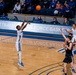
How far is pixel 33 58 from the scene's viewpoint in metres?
11.5

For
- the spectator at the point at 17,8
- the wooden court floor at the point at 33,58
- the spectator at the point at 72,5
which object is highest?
the spectator at the point at 72,5

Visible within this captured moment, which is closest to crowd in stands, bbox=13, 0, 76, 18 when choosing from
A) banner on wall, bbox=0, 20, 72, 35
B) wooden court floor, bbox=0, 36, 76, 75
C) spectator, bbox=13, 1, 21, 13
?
spectator, bbox=13, 1, 21, 13

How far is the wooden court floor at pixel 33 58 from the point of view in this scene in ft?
31.2

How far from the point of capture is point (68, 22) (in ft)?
57.9

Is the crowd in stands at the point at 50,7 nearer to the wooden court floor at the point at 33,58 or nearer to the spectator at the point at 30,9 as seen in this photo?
the spectator at the point at 30,9

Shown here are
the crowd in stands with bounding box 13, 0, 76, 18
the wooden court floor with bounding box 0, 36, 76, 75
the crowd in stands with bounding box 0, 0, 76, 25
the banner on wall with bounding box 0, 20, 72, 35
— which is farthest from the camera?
the crowd in stands with bounding box 13, 0, 76, 18

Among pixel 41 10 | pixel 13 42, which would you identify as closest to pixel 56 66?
pixel 13 42

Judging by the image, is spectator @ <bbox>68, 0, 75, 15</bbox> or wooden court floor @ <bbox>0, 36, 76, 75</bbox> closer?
wooden court floor @ <bbox>0, 36, 76, 75</bbox>

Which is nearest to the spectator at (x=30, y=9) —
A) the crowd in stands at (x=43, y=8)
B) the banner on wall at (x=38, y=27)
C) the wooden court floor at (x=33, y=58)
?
the crowd in stands at (x=43, y=8)

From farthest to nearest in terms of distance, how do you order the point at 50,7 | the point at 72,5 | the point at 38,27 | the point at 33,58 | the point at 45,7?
1. the point at 45,7
2. the point at 50,7
3. the point at 72,5
4. the point at 38,27
5. the point at 33,58

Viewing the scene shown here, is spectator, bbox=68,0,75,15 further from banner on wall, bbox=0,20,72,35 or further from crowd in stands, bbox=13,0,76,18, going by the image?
banner on wall, bbox=0,20,72,35

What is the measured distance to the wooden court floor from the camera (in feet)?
31.2

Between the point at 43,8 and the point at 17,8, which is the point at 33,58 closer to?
the point at 43,8

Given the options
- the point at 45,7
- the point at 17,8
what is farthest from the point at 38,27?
the point at 17,8
